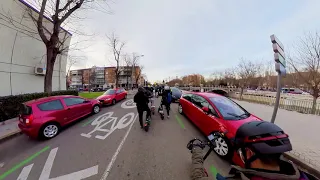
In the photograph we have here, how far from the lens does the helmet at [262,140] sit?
1251mm

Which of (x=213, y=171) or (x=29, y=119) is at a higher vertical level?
(x=29, y=119)

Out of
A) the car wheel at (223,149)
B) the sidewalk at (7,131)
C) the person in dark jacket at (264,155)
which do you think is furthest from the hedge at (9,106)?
the person in dark jacket at (264,155)

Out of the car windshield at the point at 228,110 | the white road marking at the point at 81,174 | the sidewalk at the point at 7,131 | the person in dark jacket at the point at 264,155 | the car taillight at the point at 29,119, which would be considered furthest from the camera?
the sidewalk at the point at 7,131

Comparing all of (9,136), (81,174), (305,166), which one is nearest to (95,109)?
(9,136)

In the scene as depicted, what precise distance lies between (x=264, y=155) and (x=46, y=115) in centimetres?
677

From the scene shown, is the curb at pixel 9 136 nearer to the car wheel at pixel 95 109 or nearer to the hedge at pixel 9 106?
the hedge at pixel 9 106

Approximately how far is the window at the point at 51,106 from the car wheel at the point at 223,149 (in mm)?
6438

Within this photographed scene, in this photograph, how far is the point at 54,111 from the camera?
5.61m

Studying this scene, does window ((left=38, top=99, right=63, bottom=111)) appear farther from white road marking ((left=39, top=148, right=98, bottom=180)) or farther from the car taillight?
white road marking ((left=39, top=148, right=98, bottom=180))

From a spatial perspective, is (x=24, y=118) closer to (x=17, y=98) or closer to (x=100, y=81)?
(x=17, y=98)

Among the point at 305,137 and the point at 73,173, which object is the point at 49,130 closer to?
the point at 73,173

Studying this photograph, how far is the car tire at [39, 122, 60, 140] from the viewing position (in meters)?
5.10


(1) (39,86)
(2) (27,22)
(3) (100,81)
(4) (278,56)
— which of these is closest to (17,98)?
(1) (39,86)

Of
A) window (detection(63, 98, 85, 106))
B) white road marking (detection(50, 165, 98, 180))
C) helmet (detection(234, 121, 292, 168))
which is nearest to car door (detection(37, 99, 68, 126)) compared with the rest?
window (detection(63, 98, 85, 106))
